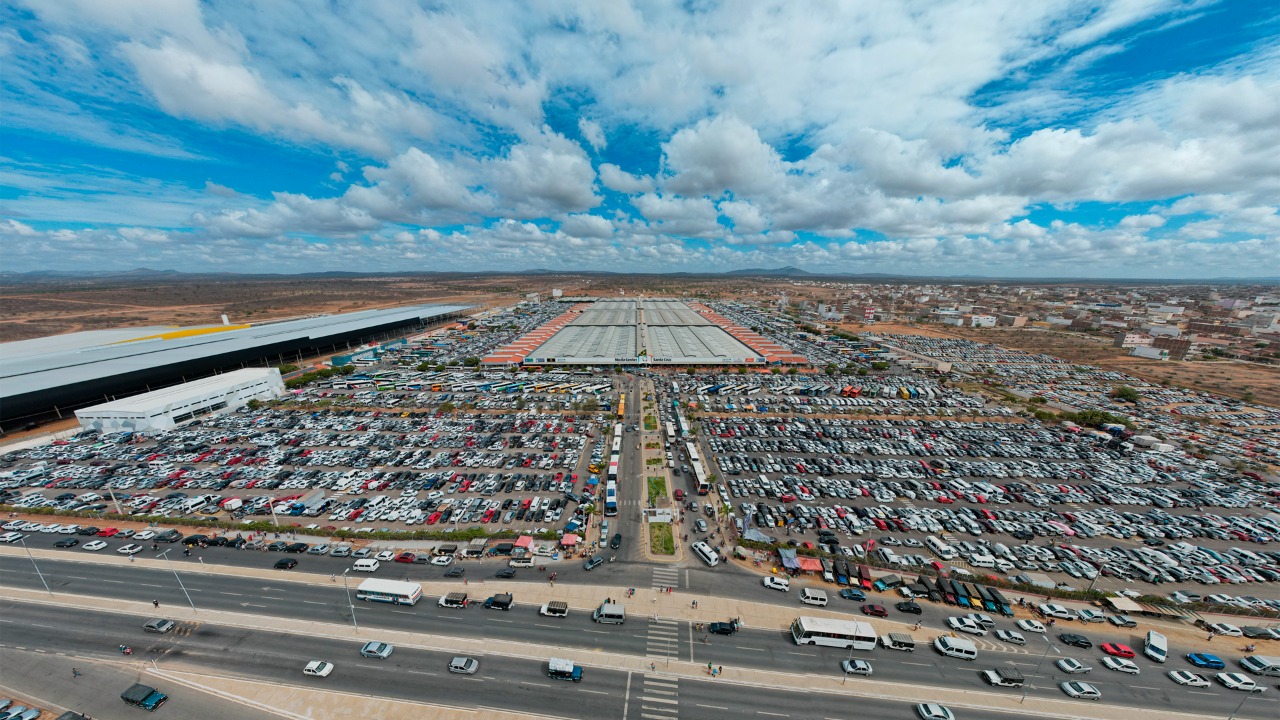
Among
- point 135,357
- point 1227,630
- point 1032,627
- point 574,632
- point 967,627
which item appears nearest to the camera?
point 574,632

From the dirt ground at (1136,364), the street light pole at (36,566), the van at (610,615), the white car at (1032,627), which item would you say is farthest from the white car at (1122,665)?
the dirt ground at (1136,364)

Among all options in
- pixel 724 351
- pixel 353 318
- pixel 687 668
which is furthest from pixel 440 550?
pixel 353 318

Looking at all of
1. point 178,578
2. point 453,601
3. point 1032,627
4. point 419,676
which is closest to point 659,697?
point 419,676

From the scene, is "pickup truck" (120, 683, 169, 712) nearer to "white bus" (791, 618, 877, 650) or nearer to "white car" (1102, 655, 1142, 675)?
"white bus" (791, 618, 877, 650)

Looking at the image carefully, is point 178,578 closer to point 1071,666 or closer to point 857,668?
point 857,668

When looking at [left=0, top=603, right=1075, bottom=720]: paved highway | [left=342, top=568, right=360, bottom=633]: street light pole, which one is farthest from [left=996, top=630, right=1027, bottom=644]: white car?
[left=342, top=568, right=360, bottom=633]: street light pole
